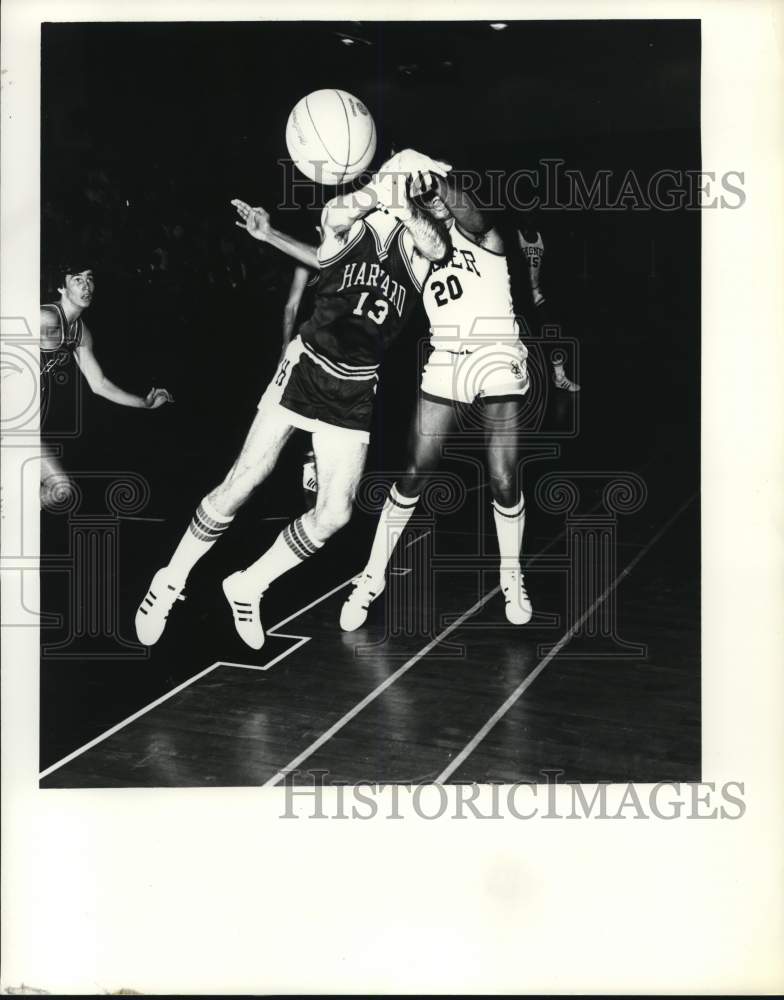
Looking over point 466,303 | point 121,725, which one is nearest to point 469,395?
point 466,303

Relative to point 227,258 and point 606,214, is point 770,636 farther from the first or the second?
point 227,258

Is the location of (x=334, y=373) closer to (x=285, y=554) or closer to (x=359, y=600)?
(x=285, y=554)

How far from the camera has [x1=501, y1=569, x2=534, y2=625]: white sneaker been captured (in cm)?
371

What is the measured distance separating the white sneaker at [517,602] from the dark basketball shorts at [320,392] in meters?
0.61

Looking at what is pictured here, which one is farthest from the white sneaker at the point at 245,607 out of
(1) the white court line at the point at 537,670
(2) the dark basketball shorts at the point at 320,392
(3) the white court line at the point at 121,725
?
(1) the white court line at the point at 537,670

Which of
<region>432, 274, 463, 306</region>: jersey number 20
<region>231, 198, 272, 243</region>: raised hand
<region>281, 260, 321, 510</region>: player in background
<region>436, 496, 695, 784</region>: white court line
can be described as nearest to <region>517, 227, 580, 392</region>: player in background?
<region>432, 274, 463, 306</region>: jersey number 20

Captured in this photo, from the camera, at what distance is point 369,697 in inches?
144

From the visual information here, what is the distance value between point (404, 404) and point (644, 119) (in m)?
1.07

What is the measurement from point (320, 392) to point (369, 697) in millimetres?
914

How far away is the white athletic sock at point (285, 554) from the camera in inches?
149

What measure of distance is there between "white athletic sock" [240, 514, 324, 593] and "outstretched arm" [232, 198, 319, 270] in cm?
77

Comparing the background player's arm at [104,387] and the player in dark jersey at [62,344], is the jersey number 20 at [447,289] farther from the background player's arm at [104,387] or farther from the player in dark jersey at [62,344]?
the player in dark jersey at [62,344]

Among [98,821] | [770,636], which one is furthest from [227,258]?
[770,636]

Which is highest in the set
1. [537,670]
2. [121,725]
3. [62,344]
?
[62,344]
